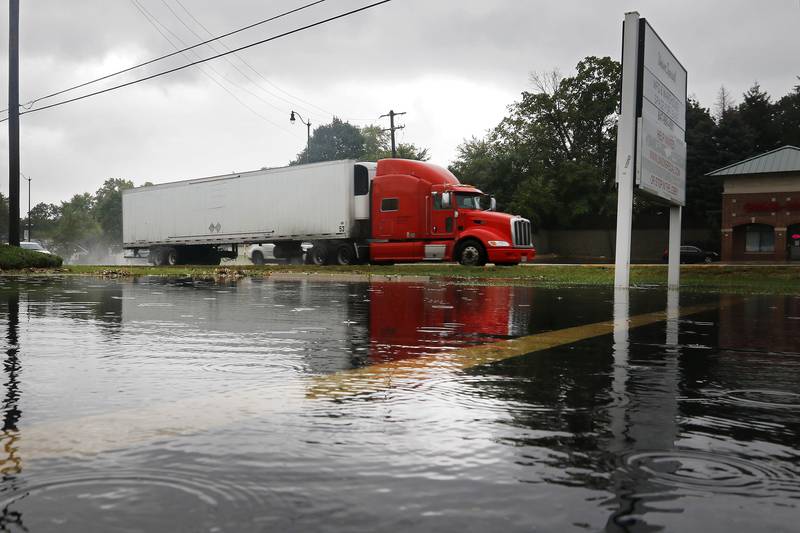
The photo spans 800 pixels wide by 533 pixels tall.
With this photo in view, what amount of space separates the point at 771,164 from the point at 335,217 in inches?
1246

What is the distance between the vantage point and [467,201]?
28.8 m

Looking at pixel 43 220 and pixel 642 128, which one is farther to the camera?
pixel 43 220

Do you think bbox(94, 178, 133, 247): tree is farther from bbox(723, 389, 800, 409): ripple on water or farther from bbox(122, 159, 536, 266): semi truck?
bbox(723, 389, 800, 409): ripple on water

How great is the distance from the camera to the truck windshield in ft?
93.9

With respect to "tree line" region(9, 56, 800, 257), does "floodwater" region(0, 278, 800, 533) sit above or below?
below

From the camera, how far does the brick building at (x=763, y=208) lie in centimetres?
4888

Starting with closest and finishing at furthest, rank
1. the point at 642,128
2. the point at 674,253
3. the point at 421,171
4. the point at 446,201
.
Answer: the point at 642,128
the point at 674,253
the point at 446,201
the point at 421,171

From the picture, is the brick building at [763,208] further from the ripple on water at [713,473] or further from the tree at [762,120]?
the ripple on water at [713,473]

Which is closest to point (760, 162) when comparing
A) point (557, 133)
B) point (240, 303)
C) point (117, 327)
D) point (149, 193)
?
point (557, 133)

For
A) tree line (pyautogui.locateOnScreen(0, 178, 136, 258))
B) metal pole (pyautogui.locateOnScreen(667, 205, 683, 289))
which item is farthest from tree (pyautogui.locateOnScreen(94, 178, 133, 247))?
metal pole (pyautogui.locateOnScreen(667, 205, 683, 289))

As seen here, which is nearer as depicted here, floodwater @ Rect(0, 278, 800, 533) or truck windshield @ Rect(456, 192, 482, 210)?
Answer: floodwater @ Rect(0, 278, 800, 533)

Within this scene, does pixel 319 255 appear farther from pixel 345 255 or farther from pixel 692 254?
pixel 692 254

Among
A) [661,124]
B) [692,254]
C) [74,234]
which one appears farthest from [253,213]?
[74,234]

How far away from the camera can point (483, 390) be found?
453 cm
